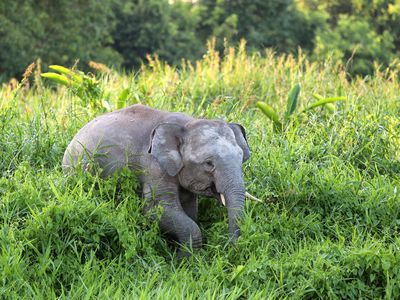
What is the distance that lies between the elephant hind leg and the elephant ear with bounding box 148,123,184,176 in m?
0.31

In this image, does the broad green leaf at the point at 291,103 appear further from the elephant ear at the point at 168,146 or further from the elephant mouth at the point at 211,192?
the elephant mouth at the point at 211,192

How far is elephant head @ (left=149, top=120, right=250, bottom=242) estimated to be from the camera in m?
5.65

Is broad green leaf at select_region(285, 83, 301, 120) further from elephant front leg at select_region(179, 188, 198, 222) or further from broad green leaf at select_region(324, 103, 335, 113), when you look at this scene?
elephant front leg at select_region(179, 188, 198, 222)

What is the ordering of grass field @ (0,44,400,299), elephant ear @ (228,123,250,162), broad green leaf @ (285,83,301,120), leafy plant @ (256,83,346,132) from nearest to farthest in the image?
1. grass field @ (0,44,400,299)
2. elephant ear @ (228,123,250,162)
3. leafy plant @ (256,83,346,132)
4. broad green leaf @ (285,83,301,120)

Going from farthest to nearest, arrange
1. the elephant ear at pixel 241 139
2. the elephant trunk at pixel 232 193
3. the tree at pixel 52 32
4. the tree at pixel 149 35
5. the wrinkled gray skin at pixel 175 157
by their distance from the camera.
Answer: the tree at pixel 149 35
the tree at pixel 52 32
the elephant ear at pixel 241 139
the wrinkled gray skin at pixel 175 157
the elephant trunk at pixel 232 193

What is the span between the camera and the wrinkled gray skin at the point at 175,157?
18.8 ft

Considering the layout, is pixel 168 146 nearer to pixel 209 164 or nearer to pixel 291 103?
pixel 209 164

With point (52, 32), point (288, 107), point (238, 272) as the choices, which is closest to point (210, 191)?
point (238, 272)

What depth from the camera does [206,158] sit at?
5766mm

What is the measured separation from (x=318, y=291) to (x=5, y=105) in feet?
13.9

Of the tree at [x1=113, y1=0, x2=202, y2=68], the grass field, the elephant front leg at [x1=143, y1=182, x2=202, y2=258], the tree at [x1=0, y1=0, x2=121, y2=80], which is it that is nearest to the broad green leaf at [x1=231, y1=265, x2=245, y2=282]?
the grass field

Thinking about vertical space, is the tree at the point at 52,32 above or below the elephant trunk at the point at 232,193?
below

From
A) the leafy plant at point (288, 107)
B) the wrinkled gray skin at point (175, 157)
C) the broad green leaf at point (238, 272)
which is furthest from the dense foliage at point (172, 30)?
the broad green leaf at point (238, 272)

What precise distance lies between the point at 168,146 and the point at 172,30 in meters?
19.0
